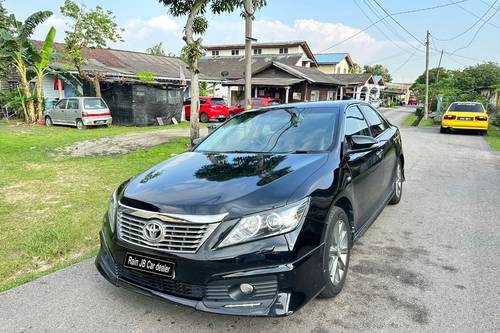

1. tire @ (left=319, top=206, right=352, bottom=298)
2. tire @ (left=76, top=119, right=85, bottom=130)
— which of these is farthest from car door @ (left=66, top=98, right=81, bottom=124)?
tire @ (left=319, top=206, right=352, bottom=298)

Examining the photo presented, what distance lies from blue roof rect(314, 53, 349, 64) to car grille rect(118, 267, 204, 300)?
55696 millimetres

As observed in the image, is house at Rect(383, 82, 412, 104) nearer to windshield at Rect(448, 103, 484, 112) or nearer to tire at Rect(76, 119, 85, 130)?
windshield at Rect(448, 103, 484, 112)

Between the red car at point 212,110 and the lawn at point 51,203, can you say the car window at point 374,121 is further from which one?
the red car at point 212,110

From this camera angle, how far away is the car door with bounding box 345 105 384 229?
3.66 m

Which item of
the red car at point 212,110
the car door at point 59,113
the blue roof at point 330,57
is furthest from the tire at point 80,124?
the blue roof at point 330,57

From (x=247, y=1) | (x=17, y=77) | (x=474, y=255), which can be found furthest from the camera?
(x=17, y=77)

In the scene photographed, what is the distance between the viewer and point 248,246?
2467 mm

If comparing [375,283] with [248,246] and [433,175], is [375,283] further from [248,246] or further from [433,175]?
[433,175]

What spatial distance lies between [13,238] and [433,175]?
7601 millimetres

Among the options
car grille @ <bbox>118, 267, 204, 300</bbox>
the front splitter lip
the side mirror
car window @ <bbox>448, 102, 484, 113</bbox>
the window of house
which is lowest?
the front splitter lip

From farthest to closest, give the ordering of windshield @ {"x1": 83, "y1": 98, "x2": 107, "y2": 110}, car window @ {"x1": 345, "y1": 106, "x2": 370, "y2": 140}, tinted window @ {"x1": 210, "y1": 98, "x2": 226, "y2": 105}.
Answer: tinted window @ {"x1": 210, "y1": 98, "x2": 226, "y2": 105} → windshield @ {"x1": 83, "y1": 98, "x2": 107, "y2": 110} → car window @ {"x1": 345, "y1": 106, "x2": 370, "y2": 140}

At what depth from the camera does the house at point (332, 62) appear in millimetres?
55031

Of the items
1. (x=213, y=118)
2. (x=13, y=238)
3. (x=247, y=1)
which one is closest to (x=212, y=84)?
(x=213, y=118)

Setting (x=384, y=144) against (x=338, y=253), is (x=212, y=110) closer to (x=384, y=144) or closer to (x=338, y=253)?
(x=384, y=144)
